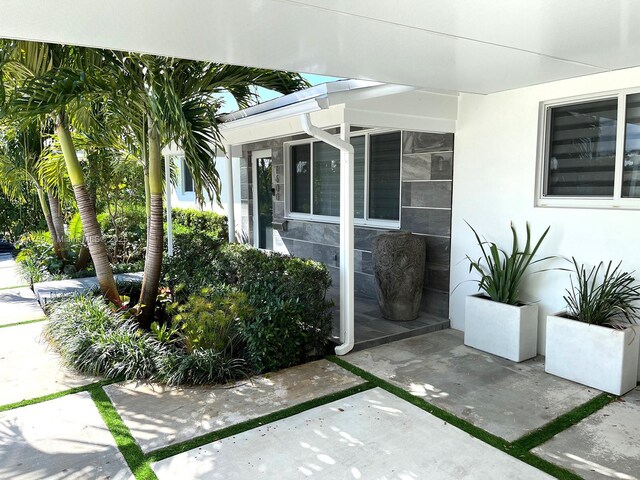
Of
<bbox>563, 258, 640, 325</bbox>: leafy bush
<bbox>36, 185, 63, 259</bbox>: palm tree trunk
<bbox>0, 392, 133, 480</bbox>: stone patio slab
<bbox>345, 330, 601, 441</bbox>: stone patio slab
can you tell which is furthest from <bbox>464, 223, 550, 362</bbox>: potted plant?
<bbox>36, 185, 63, 259</bbox>: palm tree trunk

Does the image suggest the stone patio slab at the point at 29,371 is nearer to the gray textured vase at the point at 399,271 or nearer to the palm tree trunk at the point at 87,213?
the palm tree trunk at the point at 87,213

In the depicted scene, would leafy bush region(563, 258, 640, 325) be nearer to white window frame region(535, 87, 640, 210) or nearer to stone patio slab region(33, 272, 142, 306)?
white window frame region(535, 87, 640, 210)

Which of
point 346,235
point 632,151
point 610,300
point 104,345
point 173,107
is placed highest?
point 173,107

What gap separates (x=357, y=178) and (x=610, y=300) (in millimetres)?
4024

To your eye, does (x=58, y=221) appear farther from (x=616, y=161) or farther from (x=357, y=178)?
(x=616, y=161)

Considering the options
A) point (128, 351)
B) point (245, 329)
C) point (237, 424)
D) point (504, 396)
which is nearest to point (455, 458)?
point (504, 396)

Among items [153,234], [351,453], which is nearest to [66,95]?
[153,234]

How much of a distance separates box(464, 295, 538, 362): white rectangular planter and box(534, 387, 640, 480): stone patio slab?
1113 millimetres

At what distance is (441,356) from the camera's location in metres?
5.05

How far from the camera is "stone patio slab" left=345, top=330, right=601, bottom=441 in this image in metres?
3.74

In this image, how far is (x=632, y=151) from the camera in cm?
432

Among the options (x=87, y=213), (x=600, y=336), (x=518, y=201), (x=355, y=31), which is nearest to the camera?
(x=355, y=31)

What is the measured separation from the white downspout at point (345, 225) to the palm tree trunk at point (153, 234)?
2.12 metres

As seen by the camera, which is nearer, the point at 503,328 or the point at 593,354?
the point at 593,354
